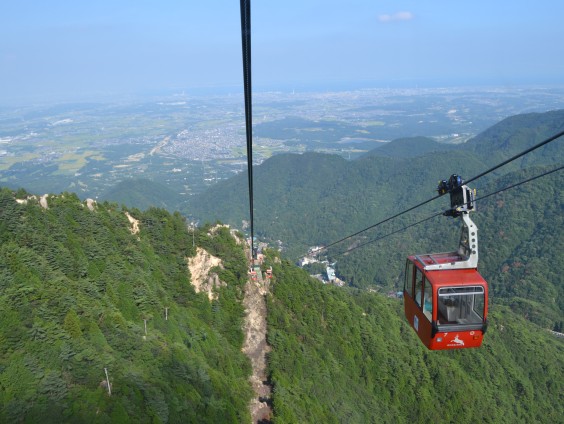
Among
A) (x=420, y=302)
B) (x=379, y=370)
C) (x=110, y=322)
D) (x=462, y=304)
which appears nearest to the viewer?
(x=462, y=304)

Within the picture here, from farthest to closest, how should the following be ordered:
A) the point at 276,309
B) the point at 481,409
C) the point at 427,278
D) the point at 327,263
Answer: the point at 327,263
the point at 481,409
the point at 276,309
the point at 427,278

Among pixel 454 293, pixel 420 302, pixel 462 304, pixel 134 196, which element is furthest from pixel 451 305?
pixel 134 196

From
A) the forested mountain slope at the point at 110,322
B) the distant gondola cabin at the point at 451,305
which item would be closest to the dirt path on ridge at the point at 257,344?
the forested mountain slope at the point at 110,322

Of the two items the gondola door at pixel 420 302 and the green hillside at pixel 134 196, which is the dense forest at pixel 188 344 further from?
the green hillside at pixel 134 196

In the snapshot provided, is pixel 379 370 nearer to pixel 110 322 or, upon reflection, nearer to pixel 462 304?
pixel 110 322

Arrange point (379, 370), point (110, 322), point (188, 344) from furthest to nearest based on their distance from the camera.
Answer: point (379, 370)
point (188, 344)
point (110, 322)

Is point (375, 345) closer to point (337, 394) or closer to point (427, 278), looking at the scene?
point (337, 394)

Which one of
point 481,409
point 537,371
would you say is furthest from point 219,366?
point 537,371

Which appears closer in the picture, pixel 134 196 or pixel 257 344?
pixel 257 344
